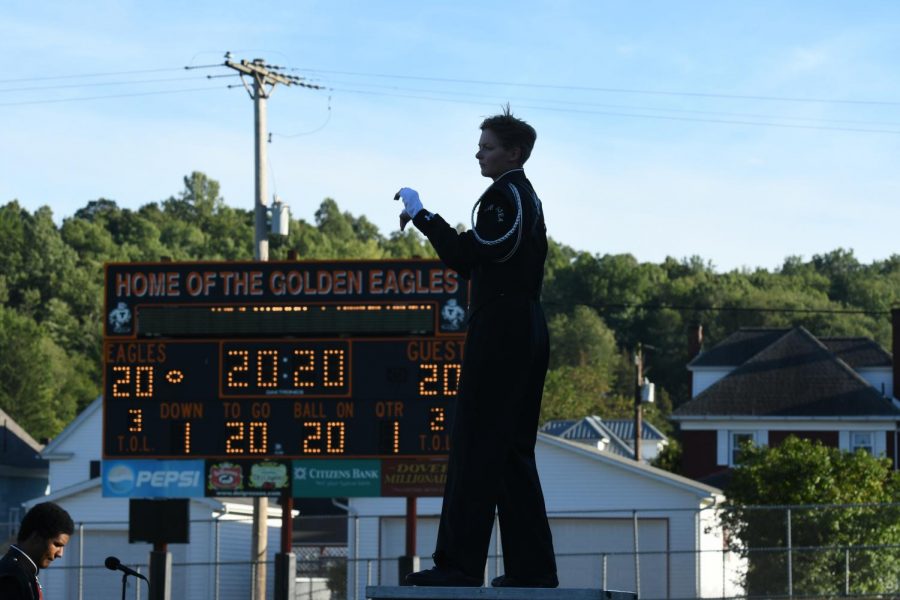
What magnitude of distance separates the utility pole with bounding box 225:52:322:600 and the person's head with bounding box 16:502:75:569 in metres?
15.8

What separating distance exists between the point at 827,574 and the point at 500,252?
19.4 meters

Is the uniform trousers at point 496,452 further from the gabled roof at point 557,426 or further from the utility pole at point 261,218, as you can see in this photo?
the gabled roof at point 557,426

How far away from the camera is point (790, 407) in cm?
5219

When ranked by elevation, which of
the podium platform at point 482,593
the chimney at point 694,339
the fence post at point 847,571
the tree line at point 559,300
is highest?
the tree line at point 559,300

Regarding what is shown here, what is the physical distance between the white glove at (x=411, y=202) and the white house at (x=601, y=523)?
80.0ft

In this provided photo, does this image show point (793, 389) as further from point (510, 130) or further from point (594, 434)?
point (510, 130)

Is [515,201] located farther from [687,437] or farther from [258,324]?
[687,437]

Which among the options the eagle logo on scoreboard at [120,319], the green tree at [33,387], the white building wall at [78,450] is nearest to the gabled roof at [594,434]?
the white building wall at [78,450]

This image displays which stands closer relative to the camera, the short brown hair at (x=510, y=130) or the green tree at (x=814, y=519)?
the short brown hair at (x=510, y=130)

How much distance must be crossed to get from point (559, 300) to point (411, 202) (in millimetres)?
118548

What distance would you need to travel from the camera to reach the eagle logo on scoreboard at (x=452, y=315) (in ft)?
68.9

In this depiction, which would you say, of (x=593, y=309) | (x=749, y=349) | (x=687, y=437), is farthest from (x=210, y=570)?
(x=593, y=309)

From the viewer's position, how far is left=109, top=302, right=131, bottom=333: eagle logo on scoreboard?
21734mm

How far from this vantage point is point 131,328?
71.3 feet
